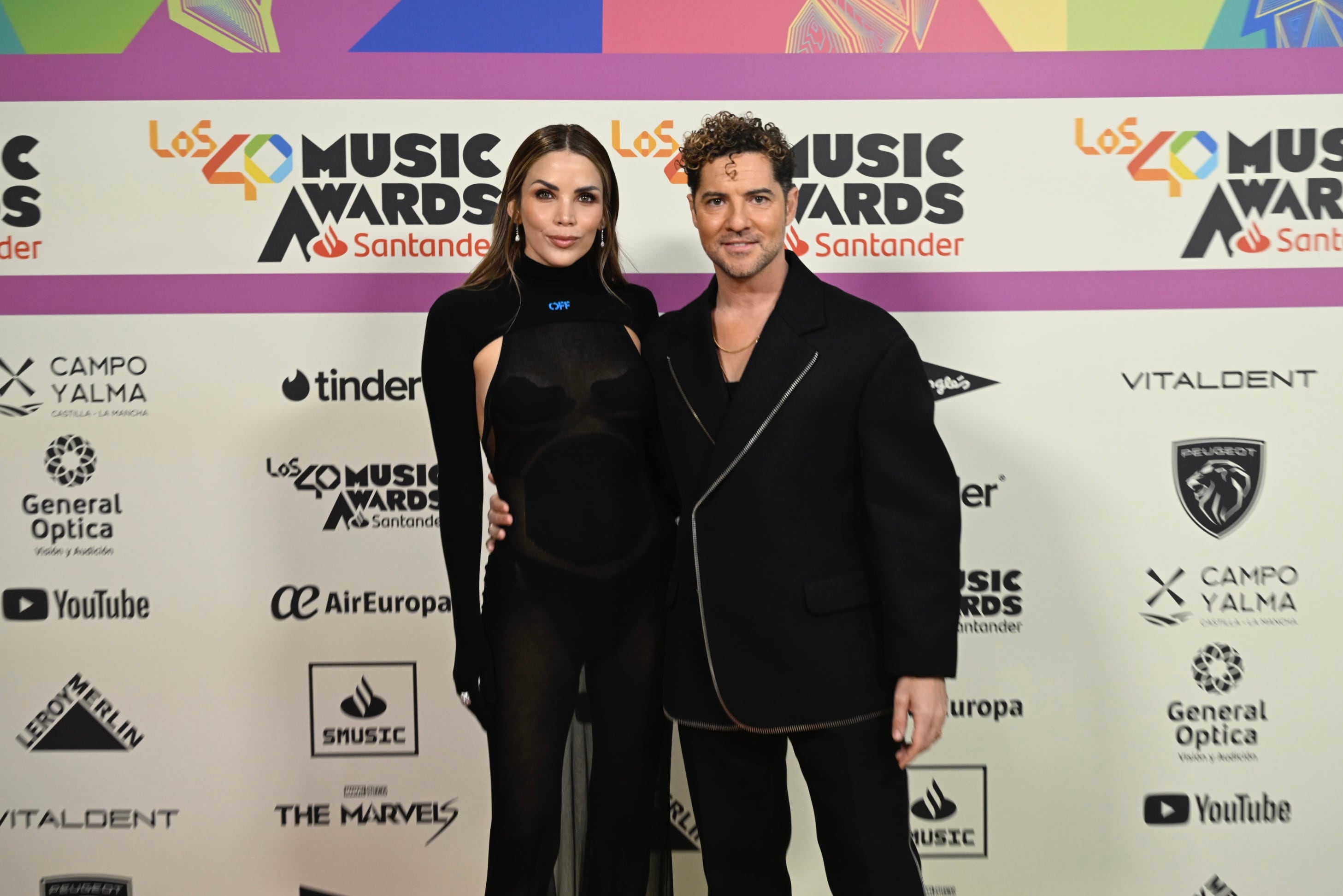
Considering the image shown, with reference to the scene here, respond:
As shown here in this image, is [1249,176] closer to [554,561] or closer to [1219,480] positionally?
[1219,480]

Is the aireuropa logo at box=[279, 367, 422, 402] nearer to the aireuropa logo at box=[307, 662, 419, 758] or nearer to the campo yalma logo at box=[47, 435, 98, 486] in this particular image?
the campo yalma logo at box=[47, 435, 98, 486]

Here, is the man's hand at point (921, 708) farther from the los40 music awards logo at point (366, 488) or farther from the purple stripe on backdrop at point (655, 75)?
the purple stripe on backdrop at point (655, 75)

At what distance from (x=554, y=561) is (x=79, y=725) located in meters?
1.92

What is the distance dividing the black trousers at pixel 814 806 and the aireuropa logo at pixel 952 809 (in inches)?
43.8

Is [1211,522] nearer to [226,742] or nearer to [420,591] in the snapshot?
[420,591]

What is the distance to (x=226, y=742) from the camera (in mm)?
2893

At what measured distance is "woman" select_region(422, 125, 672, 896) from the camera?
1.98 m

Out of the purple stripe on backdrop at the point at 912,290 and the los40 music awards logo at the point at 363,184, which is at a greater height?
the los40 music awards logo at the point at 363,184

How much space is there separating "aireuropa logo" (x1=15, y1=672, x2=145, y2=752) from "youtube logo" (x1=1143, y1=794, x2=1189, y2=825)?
123 inches

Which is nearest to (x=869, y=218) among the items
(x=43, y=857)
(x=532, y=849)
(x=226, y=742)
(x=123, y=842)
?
(x=532, y=849)

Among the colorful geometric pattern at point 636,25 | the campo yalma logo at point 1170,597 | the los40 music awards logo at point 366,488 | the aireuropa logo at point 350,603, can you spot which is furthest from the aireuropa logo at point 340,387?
the campo yalma logo at point 1170,597

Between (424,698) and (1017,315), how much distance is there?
7.09 feet

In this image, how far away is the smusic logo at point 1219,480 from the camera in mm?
2844

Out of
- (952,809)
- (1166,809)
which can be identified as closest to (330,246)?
(952,809)
